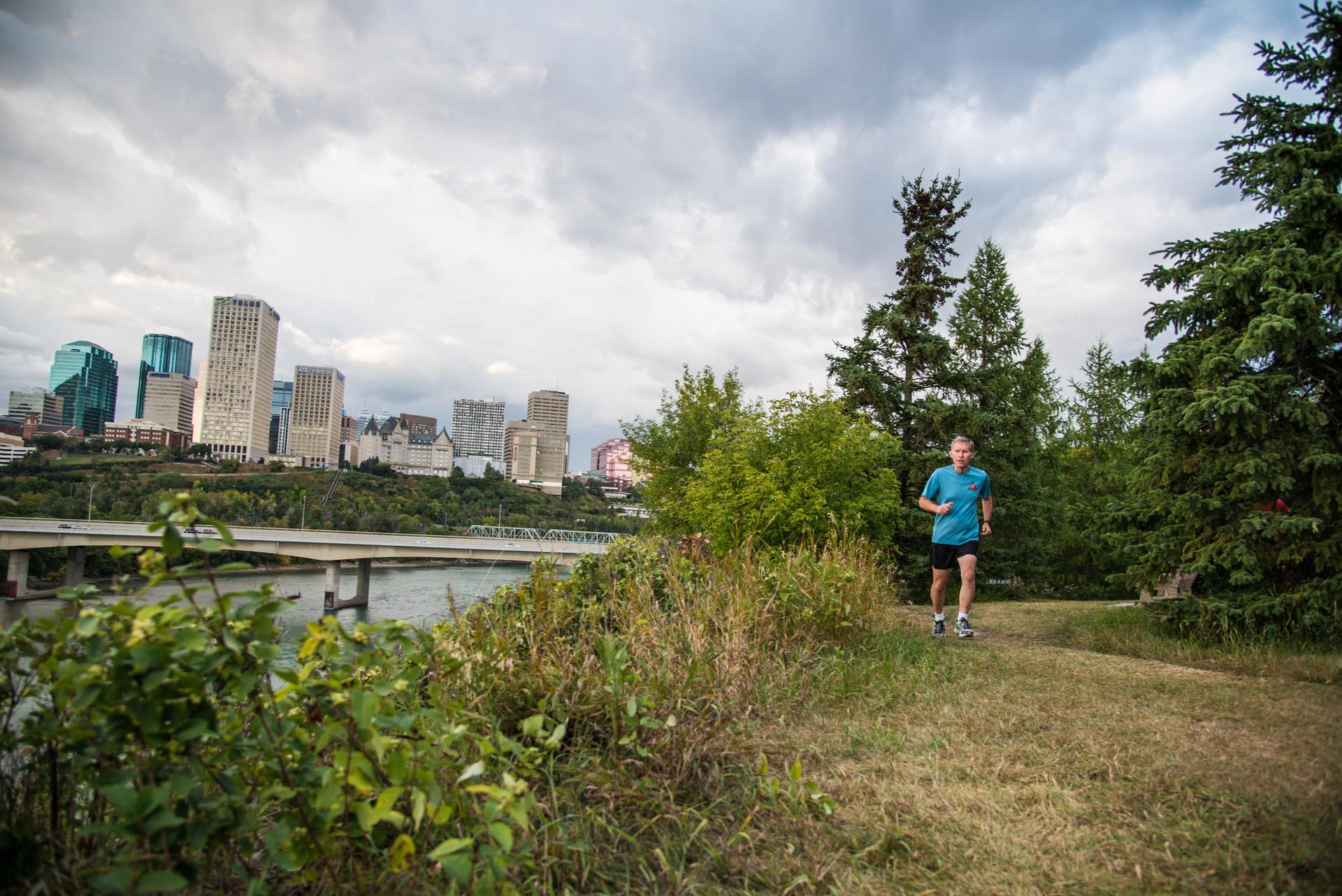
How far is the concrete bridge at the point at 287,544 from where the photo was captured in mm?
35781

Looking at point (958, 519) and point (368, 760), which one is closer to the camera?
point (368, 760)

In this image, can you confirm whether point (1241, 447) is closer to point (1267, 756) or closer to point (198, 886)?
point (1267, 756)

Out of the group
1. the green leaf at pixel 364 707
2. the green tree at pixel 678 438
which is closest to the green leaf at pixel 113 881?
the green leaf at pixel 364 707

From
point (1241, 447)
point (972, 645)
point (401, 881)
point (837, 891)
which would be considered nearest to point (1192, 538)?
point (1241, 447)

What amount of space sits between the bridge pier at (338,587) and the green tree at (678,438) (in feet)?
75.7

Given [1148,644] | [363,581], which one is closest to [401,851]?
[1148,644]

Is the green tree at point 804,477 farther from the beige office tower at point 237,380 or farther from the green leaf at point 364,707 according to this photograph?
the beige office tower at point 237,380

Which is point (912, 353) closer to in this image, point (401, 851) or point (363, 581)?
point (401, 851)

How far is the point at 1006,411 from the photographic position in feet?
54.6

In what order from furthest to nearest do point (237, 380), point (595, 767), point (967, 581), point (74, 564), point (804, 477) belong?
1. point (237, 380)
2. point (74, 564)
3. point (804, 477)
4. point (967, 581)
5. point (595, 767)

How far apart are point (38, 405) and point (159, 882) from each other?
10131cm

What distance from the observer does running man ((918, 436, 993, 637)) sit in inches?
218

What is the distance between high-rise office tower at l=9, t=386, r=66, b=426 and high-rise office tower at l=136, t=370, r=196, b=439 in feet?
370

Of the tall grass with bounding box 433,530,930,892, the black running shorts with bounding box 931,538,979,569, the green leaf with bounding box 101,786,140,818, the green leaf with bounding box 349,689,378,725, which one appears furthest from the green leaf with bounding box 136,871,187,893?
the black running shorts with bounding box 931,538,979,569
